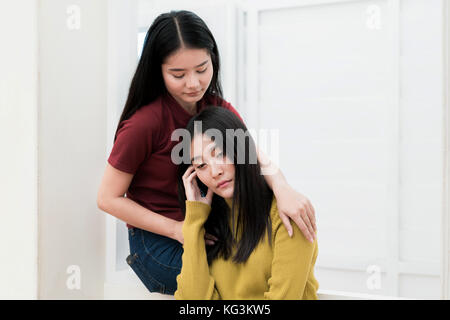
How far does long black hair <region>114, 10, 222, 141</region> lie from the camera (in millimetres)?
1195

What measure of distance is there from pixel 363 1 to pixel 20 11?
1699 millimetres

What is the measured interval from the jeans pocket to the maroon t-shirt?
0.16 m

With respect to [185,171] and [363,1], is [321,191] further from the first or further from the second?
[185,171]

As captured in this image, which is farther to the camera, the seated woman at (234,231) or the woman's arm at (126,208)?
the woman's arm at (126,208)

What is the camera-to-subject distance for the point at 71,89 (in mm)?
1362

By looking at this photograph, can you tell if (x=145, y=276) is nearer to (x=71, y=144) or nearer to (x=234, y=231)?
(x=234, y=231)

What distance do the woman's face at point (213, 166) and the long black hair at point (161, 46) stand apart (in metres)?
0.25

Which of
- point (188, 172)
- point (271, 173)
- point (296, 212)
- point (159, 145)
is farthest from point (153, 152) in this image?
point (296, 212)

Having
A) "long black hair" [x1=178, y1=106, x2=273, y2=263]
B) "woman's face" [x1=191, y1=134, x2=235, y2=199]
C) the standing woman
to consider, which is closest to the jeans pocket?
the standing woman

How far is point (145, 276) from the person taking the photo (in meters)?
1.31

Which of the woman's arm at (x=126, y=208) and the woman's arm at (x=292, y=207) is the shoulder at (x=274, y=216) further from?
the woman's arm at (x=126, y=208)

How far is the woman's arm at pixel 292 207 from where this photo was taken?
1078mm

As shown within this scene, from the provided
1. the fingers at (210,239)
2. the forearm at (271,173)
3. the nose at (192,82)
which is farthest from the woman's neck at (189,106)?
the fingers at (210,239)

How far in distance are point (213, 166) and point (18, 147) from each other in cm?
61
